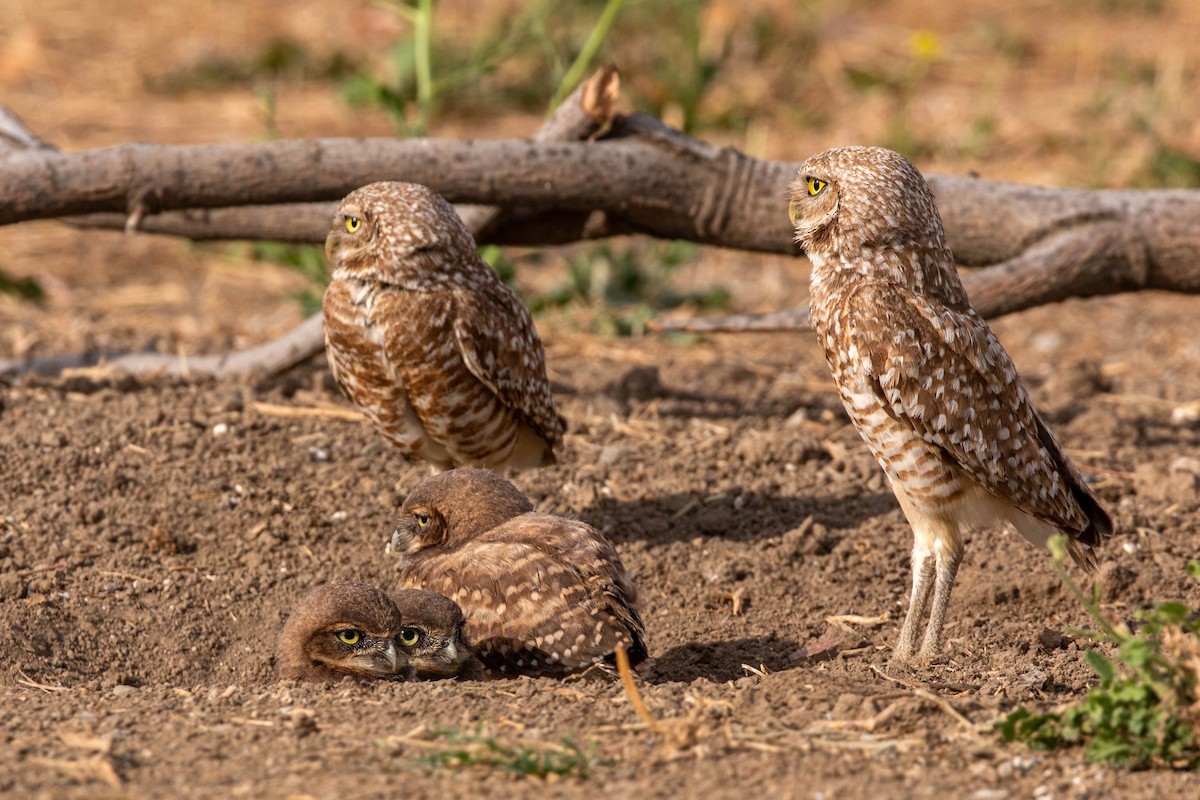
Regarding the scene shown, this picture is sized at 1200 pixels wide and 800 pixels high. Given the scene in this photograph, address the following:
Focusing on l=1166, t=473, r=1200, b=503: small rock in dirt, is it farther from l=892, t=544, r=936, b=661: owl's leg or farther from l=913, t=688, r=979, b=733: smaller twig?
l=913, t=688, r=979, b=733: smaller twig

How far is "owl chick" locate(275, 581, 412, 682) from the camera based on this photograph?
190 inches

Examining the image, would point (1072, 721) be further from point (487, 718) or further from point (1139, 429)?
point (1139, 429)

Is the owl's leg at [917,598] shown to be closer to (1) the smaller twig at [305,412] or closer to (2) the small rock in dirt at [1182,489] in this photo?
(2) the small rock in dirt at [1182,489]

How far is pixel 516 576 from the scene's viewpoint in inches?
198

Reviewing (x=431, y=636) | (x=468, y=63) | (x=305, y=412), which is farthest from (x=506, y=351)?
(x=468, y=63)

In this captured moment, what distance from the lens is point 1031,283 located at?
6766 mm

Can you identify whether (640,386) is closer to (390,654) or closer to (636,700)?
(390,654)

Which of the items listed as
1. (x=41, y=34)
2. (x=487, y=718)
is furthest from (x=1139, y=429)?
(x=41, y=34)

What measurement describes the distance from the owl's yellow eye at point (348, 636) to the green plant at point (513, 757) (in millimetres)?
1160

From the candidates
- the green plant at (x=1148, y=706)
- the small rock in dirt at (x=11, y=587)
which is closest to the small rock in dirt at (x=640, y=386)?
the small rock in dirt at (x=11, y=587)

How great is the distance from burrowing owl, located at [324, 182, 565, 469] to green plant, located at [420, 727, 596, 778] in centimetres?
231

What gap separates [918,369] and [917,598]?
0.89m

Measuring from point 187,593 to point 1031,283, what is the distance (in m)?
4.10

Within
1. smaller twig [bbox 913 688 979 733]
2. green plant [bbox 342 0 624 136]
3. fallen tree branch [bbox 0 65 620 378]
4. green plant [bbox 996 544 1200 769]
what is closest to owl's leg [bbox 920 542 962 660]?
smaller twig [bbox 913 688 979 733]
